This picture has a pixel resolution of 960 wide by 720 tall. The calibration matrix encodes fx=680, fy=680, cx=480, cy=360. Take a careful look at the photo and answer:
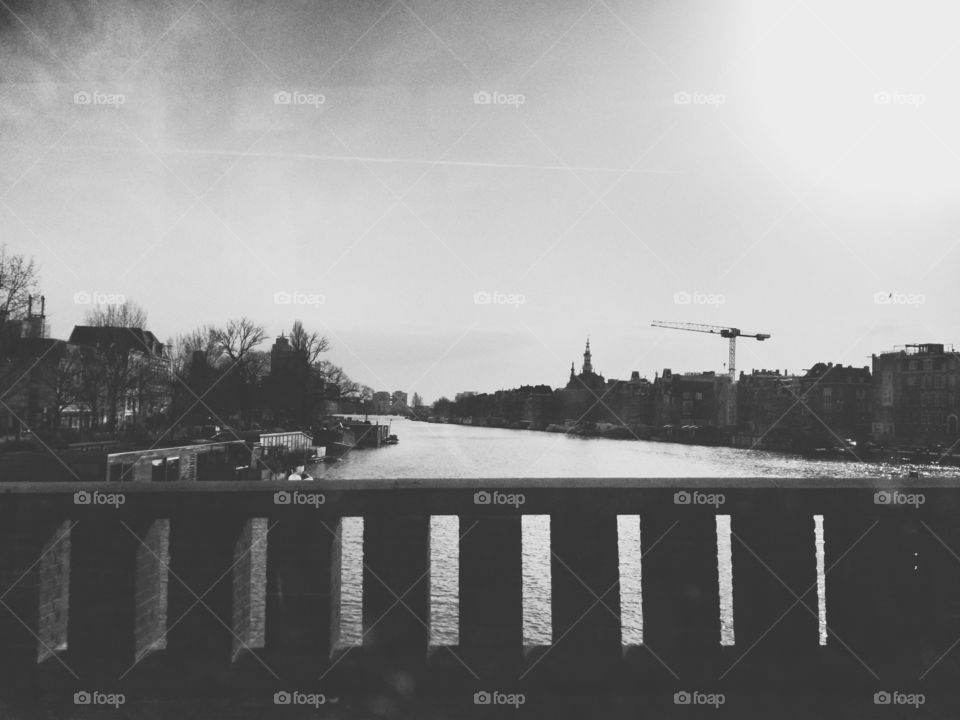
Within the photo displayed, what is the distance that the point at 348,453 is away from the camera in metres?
91.0

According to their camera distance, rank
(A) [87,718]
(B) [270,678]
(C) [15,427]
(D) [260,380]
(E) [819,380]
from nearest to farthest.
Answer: (A) [87,718], (B) [270,678], (C) [15,427], (D) [260,380], (E) [819,380]

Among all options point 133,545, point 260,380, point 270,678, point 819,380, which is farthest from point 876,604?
point 819,380

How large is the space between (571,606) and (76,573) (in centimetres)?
344

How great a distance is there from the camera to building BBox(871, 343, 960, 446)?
268ft

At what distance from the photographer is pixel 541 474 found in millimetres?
54562

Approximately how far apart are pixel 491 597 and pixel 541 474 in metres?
50.6

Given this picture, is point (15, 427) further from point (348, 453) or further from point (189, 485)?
point (189, 485)
